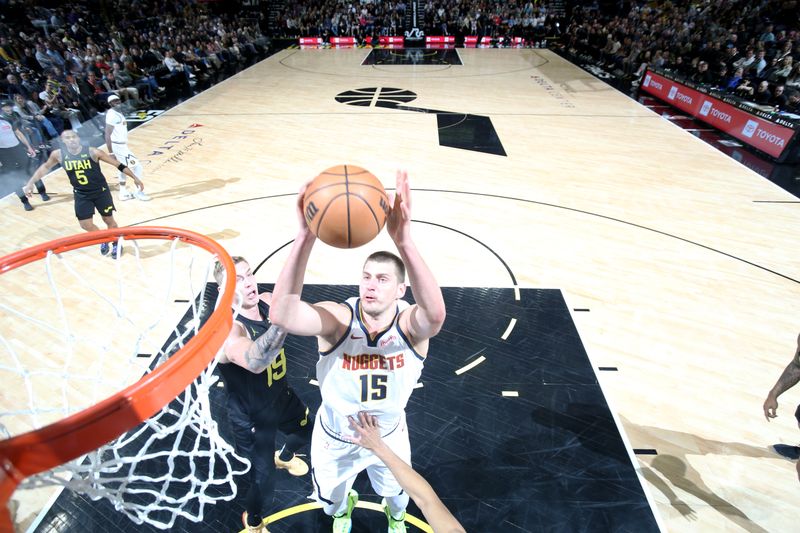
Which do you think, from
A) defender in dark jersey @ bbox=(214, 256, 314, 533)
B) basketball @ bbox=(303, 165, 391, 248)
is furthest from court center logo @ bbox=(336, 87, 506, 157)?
basketball @ bbox=(303, 165, 391, 248)

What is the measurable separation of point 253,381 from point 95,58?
14767 millimetres

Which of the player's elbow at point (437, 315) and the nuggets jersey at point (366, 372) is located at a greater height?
the player's elbow at point (437, 315)

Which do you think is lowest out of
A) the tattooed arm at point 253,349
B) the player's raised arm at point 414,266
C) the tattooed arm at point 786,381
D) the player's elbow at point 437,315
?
the tattooed arm at point 786,381

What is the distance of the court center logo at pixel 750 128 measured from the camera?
9.95 m

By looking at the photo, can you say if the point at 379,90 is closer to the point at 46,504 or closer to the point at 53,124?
the point at 53,124

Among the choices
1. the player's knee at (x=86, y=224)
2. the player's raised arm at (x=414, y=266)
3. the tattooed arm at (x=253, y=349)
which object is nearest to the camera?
the player's raised arm at (x=414, y=266)

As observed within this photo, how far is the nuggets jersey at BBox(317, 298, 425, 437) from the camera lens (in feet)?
7.57

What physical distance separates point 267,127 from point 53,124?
4.36m

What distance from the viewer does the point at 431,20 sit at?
2345cm

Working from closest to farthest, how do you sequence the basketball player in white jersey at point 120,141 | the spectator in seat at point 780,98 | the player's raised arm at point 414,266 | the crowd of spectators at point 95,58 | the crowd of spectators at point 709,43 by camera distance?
the player's raised arm at point 414,266, the basketball player in white jersey at point 120,141, the crowd of spectators at point 95,58, the spectator in seat at point 780,98, the crowd of spectators at point 709,43

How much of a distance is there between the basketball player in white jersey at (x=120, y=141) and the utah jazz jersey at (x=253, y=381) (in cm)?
580

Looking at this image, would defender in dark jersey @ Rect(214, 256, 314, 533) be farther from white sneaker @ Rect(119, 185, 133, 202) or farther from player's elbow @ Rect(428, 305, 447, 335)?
white sneaker @ Rect(119, 185, 133, 202)

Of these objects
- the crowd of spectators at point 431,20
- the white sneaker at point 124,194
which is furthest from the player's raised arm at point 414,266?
the crowd of spectators at point 431,20

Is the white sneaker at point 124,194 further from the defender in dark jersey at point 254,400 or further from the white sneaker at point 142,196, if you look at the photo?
the defender in dark jersey at point 254,400
